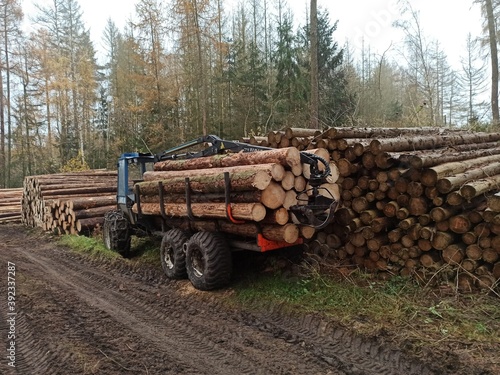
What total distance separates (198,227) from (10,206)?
16.5 metres

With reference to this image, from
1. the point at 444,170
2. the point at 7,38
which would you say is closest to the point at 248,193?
the point at 444,170

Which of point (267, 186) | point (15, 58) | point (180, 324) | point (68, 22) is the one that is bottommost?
point (180, 324)

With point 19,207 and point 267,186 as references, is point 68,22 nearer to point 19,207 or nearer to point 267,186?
point 19,207

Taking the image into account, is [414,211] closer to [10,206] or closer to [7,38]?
[10,206]

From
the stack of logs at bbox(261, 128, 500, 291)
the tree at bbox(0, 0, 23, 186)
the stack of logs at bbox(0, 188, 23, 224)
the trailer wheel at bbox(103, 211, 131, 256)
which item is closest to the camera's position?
the stack of logs at bbox(261, 128, 500, 291)

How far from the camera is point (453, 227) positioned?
517 centimetres

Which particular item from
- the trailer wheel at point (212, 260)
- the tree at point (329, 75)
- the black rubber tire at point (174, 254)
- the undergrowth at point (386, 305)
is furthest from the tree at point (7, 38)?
the undergrowth at point (386, 305)

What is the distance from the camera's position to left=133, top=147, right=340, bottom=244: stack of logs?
17.6 feet

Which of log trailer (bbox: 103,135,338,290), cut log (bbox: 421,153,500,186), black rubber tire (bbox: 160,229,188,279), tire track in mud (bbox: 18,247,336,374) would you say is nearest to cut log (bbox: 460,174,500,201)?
cut log (bbox: 421,153,500,186)

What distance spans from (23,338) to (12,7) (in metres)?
30.1

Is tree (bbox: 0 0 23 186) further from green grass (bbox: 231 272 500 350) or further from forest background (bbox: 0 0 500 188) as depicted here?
green grass (bbox: 231 272 500 350)

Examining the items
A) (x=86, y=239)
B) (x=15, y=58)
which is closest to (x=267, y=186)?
(x=86, y=239)

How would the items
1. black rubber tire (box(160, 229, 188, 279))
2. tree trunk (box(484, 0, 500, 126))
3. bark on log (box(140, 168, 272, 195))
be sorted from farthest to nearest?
tree trunk (box(484, 0, 500, 126)) < black rubber tire (box(160, 229, 188, 279)) < bark on log (box(140, 168, 272, 195))

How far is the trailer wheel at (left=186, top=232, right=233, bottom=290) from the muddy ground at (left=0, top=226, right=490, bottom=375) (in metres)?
0.21
